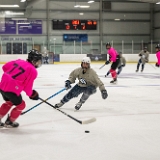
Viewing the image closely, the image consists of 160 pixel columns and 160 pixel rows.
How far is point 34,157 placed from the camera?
9.98ft

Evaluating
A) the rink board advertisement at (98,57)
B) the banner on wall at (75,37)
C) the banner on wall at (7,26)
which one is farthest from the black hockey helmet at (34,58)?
the banner on wall at (75,37)

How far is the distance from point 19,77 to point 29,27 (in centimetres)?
2290

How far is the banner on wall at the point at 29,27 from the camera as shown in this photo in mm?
26078

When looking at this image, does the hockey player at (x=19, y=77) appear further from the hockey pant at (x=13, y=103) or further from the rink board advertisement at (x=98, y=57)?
the rink board advertisement at (x=98, y=57)

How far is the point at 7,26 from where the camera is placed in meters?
25.8

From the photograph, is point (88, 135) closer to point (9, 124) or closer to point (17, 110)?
point (17, 110)

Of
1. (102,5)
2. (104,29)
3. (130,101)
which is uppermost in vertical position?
(102,5)

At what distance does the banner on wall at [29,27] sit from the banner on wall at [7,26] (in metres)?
0.41

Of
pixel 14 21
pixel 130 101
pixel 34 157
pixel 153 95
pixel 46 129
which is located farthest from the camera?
pixel 14 21

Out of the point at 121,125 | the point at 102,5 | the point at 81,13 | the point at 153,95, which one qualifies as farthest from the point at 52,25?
the point at 121,125

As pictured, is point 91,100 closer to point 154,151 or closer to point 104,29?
point 154,151

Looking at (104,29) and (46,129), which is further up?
(104,29)

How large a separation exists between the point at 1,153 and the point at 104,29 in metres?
26.2

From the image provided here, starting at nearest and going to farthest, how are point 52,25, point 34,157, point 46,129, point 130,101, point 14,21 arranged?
1. point 34,157
2. point 46,129
3. point 130,101
4. point 14,21
5. point 52,25
